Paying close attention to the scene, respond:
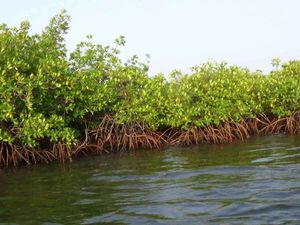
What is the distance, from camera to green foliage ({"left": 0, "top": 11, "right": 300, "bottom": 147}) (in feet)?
33.3

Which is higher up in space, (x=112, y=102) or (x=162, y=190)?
(x=112, y=102)

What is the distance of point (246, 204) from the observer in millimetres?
5648

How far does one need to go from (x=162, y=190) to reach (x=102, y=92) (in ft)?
18.0

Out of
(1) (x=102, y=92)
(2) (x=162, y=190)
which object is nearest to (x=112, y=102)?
(1) (x=102, y=92)

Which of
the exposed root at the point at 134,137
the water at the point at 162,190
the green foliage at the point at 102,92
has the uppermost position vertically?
the green foliage at the point at 102,92

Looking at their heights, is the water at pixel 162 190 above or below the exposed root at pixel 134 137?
below

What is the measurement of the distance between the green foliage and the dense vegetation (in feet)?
0.08

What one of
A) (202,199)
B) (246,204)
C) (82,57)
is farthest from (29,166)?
(246,204)

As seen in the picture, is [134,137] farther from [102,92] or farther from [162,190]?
[162,190]

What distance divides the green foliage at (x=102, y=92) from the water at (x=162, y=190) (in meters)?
1.35

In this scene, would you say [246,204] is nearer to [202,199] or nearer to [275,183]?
[202,199]

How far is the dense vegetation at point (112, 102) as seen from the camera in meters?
10.3

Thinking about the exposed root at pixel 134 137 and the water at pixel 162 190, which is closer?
the water at pixel 162 190

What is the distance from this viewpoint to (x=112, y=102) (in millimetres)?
12648
